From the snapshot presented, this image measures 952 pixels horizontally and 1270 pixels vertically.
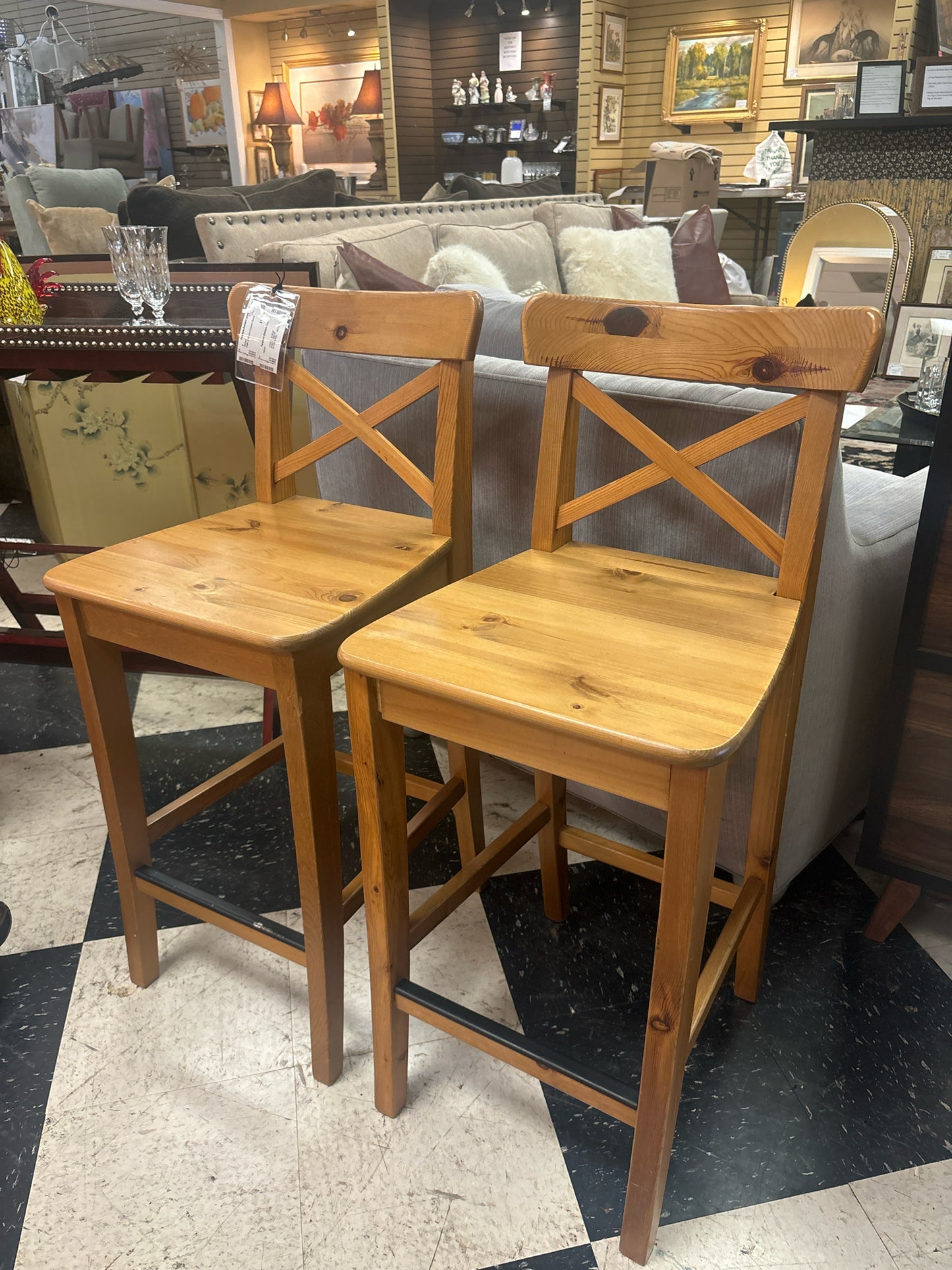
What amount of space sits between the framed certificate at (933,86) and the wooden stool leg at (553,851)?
3.70 meters

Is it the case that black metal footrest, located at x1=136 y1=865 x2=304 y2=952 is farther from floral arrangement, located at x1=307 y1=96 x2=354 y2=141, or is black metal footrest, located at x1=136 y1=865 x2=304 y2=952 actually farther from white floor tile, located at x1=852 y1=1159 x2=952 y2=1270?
floral arrangement, located at x1=307 y1=96 x2=354 y2=141

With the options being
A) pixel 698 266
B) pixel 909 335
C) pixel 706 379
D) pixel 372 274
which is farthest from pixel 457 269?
pixel 706 379

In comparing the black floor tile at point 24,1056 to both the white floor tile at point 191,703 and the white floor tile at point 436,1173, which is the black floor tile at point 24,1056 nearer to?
the white floor tile at point 436,1173

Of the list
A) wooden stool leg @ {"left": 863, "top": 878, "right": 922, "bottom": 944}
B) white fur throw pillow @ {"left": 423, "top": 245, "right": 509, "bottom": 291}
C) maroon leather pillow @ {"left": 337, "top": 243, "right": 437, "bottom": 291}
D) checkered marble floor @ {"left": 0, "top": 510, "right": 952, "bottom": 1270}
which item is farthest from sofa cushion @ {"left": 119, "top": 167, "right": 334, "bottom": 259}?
wooden stool leg @ {"left": 863, "top": 878, "right": 922, "bottom": 944}

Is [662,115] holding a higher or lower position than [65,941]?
higher

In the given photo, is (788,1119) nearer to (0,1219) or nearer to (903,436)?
(0,1219)

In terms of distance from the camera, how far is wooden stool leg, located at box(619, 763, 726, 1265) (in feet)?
2.68

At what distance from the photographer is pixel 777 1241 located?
1014mm

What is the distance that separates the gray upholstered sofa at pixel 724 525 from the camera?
1222mm

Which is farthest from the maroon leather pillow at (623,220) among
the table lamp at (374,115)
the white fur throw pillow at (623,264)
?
the table lamp at (374,115)

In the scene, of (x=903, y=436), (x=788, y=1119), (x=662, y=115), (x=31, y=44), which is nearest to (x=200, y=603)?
(x=788, y=1119)

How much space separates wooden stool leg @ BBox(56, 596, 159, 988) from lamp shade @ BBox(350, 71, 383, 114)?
8.81 meters

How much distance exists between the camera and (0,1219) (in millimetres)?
1056

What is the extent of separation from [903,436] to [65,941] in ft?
6.42
